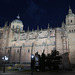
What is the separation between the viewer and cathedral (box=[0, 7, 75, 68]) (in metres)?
37.3

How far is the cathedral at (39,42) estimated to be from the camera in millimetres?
37312

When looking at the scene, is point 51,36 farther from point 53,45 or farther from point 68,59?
point 68,59

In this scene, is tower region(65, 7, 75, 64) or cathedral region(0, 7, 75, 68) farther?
cathedral region(0, 7, 75, 68)

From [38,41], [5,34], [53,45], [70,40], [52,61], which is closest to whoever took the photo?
[52,61]

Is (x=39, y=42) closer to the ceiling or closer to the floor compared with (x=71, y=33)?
closer to the floor

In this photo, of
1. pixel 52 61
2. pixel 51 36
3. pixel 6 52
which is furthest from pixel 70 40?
pixel 6 52

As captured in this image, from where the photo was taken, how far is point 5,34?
166 feet

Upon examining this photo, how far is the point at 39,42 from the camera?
44.1 m

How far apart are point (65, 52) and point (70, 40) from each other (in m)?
5.01

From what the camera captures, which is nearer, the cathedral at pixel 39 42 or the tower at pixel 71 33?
the tower at pixel 71 33

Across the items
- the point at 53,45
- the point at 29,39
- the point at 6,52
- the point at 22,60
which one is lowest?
the point at 22,60

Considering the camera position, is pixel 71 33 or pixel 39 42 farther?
pixel 39 42

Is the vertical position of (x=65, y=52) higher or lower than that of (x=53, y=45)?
lower

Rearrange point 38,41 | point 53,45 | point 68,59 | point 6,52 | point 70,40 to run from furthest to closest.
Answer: point 6,52 < point 38,41 < point 53,45 < point 70,40 < point 68,59
